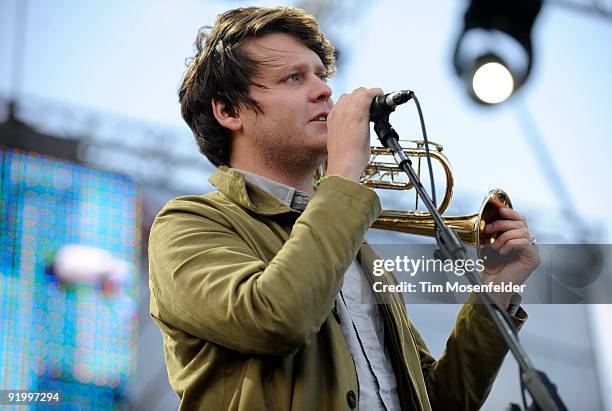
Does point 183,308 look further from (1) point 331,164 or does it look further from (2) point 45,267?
(2) point 45,267

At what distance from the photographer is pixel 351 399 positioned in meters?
1.73

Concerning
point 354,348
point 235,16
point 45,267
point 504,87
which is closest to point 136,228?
point 45,267

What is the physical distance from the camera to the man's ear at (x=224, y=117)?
2.31 metres

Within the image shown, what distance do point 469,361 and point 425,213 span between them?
51 cm

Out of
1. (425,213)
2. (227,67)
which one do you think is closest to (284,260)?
(227,67)

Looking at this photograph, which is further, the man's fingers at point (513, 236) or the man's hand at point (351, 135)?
the man's fingers at point (513, 236)

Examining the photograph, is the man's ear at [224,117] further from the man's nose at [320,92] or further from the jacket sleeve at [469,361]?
the jacket sleeve at [469,361]

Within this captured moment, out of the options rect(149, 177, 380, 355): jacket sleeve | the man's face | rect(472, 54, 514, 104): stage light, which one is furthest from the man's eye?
rect(472, 54, 514, 104): stage light

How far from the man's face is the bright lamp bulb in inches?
60.2

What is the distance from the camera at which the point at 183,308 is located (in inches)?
68.5

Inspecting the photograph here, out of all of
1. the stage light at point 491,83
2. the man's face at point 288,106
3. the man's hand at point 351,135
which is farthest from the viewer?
the stage light at point 491,83

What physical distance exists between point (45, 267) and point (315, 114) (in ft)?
9.71

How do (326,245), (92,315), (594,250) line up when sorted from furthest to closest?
(92,315), (594,250), (326,245)

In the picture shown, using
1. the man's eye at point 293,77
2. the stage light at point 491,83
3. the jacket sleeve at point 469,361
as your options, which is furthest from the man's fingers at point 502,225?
the stage light at point 491,83
